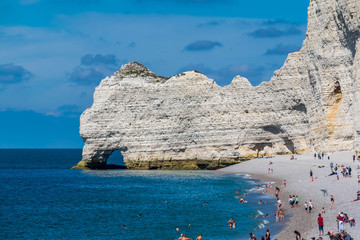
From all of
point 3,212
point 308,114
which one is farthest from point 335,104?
point 3,212

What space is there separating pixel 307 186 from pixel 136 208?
48.5ft

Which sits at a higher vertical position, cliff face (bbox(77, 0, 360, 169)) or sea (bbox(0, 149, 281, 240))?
cliff face (bbox(77, 0, 360, 169))

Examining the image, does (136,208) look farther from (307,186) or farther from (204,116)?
(204,116)

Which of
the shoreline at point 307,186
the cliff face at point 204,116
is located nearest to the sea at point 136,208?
the shoreline at point 307,186

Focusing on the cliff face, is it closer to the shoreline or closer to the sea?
the shoreline

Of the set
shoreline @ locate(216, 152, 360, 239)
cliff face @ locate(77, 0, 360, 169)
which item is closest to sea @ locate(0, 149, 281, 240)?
shoreline @ locate(216, 152, 360, 239)

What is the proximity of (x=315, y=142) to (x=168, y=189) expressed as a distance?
22733 millimetres

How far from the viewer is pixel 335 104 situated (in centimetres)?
5906

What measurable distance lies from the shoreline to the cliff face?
377 cm

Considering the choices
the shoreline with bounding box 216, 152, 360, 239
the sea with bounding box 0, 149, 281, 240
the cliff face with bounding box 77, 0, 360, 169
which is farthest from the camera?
the cliff face with bounding box 77, 0, 360, 169

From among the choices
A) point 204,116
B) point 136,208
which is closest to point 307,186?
point 136,208

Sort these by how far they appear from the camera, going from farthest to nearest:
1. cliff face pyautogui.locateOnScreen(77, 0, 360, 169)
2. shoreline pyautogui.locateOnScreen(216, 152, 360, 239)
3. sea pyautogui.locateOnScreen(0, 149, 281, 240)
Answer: cliff face pyautogui.locateOnScreen(77, 0, 360, 169)
sea pyautogui.locateOnScreen(0, 149, 281, 240)
shoreline pyautogui.locateOnScreen(216, 152, 360, 239)

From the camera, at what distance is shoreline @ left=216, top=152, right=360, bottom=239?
2744 cm

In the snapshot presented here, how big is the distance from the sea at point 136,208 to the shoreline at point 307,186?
1642 mm
